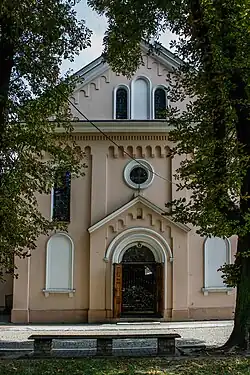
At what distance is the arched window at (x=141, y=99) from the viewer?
20312 mm

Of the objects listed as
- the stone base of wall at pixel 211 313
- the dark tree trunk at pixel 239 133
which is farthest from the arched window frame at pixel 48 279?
the dark tree trunk at pixel 239 133

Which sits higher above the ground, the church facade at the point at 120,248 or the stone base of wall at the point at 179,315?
the church facade at the point at 120,248

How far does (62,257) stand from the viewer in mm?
19312

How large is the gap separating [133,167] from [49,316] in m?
6.50

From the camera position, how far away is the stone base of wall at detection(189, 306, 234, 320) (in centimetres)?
1880

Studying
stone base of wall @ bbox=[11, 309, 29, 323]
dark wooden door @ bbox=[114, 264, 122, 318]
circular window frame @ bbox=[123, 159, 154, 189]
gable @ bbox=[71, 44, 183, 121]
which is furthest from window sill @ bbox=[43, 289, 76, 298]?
gable @ bbox=[71, 44, 183, 121]

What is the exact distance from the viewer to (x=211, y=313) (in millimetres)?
18906

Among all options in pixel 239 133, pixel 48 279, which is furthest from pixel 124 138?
pixel 239 133

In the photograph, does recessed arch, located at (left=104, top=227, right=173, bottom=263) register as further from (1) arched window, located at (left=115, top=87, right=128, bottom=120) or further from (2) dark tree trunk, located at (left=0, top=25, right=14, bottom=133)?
(2) dark tree trunk, located at (left=0, top=25, right=14, bottom=133)

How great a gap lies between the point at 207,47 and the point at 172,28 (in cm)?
111

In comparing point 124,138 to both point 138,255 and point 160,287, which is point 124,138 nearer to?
point 138,255

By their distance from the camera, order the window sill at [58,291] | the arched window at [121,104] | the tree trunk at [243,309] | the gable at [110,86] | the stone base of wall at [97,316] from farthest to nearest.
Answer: the arched window at [121,104] → the gable at [110,86] → the window sill at [58,291] → the stone base of wall at [97,316] → the tree trunk at [243,309]

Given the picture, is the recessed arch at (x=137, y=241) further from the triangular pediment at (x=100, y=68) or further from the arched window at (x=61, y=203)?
the triangular pediment at (x=100, y=68)

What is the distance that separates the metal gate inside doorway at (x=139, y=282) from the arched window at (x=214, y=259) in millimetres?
2020
